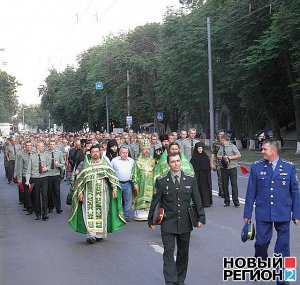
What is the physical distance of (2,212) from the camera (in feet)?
53.3

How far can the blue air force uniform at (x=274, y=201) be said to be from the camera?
280 inches

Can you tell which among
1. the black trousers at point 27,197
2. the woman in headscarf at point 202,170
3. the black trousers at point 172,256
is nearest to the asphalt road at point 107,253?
the black trousers at point 172,256

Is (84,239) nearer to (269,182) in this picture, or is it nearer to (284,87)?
(269,182)

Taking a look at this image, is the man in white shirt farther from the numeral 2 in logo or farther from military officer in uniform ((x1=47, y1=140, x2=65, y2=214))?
the numeral 2 in logo

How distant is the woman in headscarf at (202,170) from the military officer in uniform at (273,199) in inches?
291

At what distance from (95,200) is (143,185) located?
2.72 meters

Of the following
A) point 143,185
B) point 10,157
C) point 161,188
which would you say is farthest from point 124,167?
point 10,157

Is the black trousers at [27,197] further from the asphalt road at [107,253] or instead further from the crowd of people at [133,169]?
the asphalt road at [107,253]

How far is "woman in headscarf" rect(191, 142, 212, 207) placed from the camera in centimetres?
1467

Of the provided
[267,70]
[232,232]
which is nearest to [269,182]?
[232,232]

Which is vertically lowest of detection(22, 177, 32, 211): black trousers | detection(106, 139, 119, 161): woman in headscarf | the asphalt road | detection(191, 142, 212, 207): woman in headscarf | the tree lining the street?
the asphalt road

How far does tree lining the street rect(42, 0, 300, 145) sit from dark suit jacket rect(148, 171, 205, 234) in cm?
2373

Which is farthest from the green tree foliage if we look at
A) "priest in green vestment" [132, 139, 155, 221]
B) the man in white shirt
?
"priest in green vestment" [132, 139, 155, 221]

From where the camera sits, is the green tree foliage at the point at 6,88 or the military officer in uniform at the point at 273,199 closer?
the military officer in uniform at the point at 273,199
